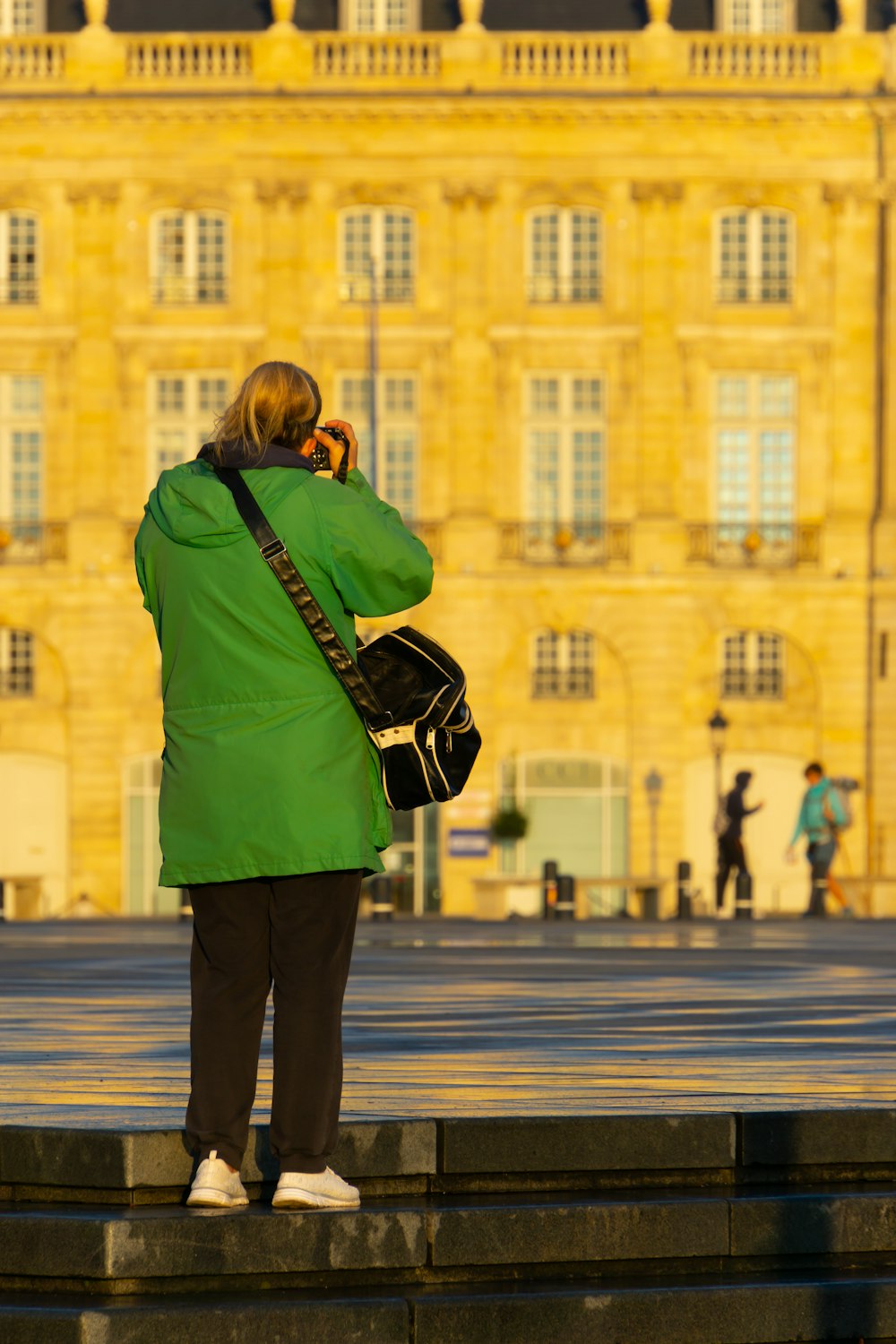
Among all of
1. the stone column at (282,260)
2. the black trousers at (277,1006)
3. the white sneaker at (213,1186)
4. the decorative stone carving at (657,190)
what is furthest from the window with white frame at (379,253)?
the white sneaker at (213,1186)

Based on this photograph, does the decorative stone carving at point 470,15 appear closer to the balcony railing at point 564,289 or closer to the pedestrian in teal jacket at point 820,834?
the balcony railing at point 564,289

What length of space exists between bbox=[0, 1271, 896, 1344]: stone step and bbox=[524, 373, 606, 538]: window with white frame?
146 feet

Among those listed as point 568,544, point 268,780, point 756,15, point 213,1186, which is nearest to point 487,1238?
point 213,1186

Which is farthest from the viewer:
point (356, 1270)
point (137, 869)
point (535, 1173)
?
point (137, 869)

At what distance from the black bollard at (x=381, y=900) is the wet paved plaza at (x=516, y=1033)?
50.4 ft

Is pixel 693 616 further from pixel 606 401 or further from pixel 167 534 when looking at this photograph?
pixel 167 534

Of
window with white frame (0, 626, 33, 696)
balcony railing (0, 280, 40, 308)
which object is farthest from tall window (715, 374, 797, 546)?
window with white frame (0, 626, 33, 696)

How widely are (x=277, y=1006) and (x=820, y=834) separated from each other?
95.0ft

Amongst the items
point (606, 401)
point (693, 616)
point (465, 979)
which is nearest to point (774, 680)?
point (693, 616)

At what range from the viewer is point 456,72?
2021 inches

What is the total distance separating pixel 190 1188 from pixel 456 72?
151 ft

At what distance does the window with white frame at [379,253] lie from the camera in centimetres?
5141

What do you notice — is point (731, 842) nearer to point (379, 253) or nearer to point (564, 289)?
point (564, 289)

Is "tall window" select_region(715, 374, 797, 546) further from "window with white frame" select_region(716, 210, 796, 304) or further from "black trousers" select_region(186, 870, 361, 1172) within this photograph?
"black trousers" select_region(186, 870, 361, 1172)
